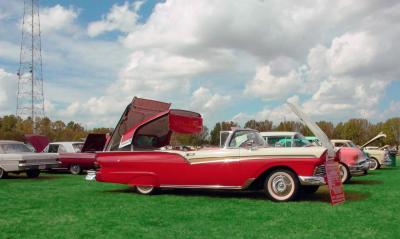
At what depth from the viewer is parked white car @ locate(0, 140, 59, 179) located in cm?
1614

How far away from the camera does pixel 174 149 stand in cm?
1110

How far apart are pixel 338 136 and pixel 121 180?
251ft

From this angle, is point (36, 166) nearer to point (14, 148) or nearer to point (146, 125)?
point (14, 148)

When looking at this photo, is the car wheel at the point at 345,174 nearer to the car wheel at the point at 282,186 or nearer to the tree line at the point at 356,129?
Answer: the car wheel at the point at 282,186

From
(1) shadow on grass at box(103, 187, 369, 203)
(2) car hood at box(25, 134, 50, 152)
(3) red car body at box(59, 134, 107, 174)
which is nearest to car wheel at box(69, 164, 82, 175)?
(3) red car body at box(59, 134, 107, 174)

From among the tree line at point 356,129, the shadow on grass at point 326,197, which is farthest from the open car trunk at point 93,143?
the tree line at point 356,129

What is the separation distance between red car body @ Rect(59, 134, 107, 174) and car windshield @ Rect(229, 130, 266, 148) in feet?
34.8

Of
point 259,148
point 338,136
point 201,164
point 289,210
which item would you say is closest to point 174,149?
point 201,164

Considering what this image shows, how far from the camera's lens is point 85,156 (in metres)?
19.8

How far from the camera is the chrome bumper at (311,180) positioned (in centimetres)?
944

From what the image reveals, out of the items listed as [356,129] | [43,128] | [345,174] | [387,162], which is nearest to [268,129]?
[356,129]

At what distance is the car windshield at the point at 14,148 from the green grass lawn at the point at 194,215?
5631 mm

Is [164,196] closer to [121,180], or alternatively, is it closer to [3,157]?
[121,180]

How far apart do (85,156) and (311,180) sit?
41.2 feet
